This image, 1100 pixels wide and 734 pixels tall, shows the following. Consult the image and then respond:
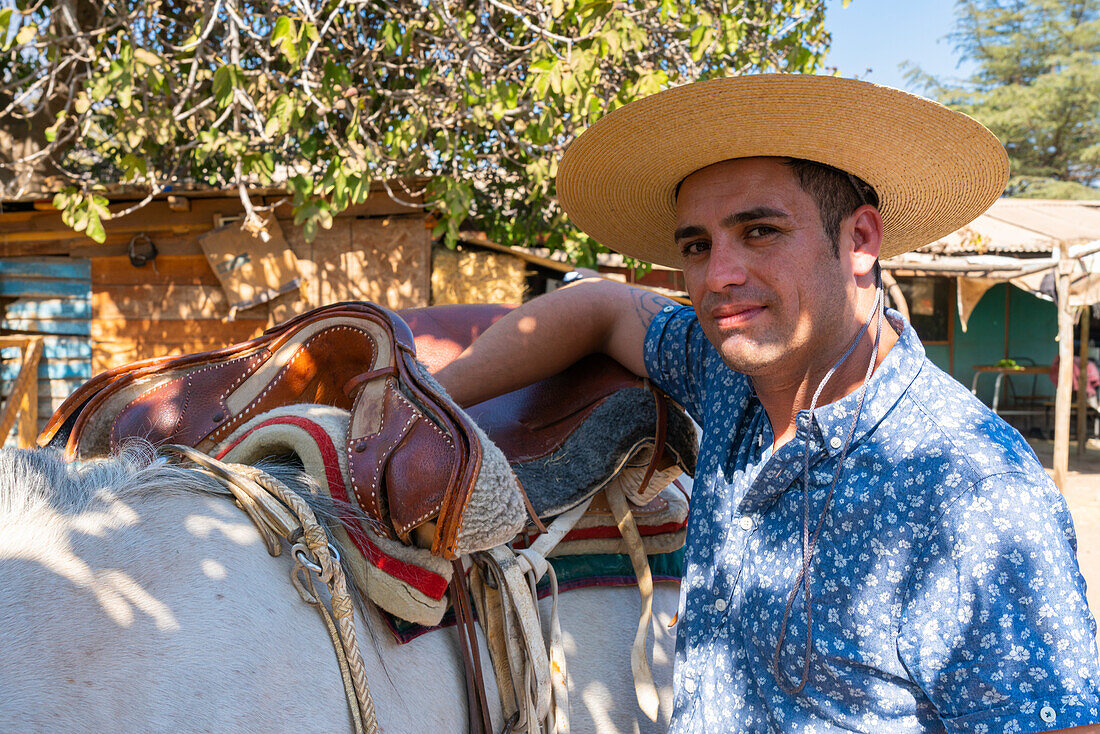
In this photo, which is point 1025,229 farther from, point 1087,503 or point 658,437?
point 658,437

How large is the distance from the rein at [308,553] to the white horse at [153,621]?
0.05 feet

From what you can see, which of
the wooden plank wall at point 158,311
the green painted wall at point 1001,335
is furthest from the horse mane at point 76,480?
the green painted wall at point 1001,335

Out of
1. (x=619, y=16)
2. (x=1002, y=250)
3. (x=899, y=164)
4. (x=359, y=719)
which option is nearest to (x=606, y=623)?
(x=359, y=719)

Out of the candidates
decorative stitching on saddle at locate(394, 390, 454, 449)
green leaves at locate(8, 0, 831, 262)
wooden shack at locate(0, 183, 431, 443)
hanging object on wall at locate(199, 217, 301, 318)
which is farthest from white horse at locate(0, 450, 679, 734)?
hanging object on wall at locate(199, 217, 301, 318)

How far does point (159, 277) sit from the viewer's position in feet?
20.7

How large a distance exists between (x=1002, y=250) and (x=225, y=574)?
9419mm

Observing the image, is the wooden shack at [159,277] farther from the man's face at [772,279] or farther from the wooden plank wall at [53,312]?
the man's face at [772,279]

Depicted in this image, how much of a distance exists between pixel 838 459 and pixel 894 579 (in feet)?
0.67

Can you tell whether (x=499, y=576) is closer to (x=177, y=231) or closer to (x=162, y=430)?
(x=162, y=430)

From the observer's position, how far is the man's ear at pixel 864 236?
4.45 feet

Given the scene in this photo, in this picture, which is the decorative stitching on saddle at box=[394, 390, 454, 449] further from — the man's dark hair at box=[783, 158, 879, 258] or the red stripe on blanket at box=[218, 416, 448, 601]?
the man's dark hair at box=[783, 158, 879, 258]

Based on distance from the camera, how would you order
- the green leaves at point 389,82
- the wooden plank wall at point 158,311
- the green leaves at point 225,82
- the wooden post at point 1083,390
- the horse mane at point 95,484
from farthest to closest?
the wooden post at point 1083,390 → the wooden plank wall at point 158,311 → the green leaves at point 389,82 → the green leaves at point 225,82 → the horse mane at point 95,484

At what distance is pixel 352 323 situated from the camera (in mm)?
1346

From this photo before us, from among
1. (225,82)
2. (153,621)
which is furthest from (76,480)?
(225,82)
